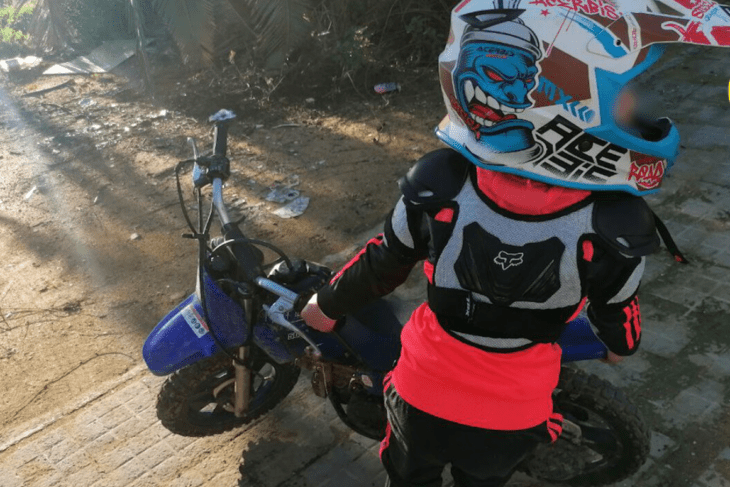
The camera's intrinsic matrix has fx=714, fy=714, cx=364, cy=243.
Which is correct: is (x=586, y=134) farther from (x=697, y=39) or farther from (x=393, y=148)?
(x=393, y=148)

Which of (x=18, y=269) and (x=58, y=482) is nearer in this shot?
(x=58, y=482)

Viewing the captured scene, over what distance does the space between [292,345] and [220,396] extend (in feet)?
1.97

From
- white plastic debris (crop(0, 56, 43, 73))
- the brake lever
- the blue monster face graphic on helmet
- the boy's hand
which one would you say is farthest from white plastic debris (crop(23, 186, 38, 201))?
the blue monster face graphic on helmet

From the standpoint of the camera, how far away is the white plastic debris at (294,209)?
5.82 meters

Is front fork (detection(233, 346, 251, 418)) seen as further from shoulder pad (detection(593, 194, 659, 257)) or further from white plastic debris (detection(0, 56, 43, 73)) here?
white plastic debris (detection(0, 56, 43, 73))

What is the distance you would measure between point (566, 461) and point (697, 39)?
1856 mm

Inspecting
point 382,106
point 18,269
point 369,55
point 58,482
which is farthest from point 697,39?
point 369,55

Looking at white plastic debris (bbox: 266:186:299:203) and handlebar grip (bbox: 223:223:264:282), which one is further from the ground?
handlebar grip (bbox: 223:223:264:282)

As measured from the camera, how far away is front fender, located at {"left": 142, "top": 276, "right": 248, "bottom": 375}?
9.62 ft

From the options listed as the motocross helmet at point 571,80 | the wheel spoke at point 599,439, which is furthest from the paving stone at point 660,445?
the motocross helmet at point 571,80

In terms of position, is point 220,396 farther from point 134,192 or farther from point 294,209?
point 134,192

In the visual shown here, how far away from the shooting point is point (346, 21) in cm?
835

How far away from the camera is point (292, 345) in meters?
2.95

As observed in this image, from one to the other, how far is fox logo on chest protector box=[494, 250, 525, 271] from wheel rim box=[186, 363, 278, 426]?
176 cm
